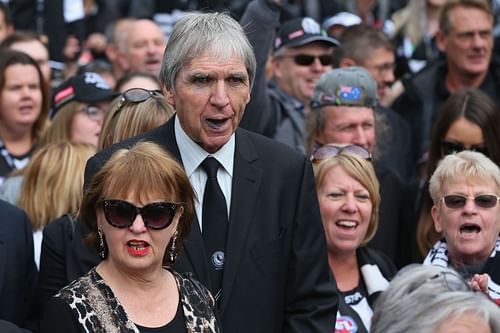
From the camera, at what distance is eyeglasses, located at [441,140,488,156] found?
6805 mm

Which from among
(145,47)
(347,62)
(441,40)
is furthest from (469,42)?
(145,47)

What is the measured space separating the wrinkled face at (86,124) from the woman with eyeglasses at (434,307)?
3930mm

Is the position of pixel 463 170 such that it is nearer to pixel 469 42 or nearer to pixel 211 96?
pixel 211 96

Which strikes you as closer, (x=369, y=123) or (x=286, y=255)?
(x=286, y=255)

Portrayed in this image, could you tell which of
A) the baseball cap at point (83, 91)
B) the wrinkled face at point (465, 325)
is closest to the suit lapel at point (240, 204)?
the wrinkled face at point (465, 325)

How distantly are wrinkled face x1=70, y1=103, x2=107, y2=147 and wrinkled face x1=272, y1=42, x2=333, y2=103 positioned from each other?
158 cm

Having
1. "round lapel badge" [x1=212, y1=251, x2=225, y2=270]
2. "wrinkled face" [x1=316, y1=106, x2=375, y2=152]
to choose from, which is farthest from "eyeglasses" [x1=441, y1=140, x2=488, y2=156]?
"round lapel badge" [x1=212, y1=251, x2=225, y2=270]

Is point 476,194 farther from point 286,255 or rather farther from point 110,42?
point 110,42

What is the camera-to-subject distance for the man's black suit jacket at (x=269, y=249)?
452 cm

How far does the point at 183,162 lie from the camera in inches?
184

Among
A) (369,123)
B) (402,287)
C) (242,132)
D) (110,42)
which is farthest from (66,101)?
(402,287)

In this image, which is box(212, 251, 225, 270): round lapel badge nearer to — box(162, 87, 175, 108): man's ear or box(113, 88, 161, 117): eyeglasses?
box(162, 87, 175, 108): man's ear

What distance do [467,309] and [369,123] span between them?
3.60 metres

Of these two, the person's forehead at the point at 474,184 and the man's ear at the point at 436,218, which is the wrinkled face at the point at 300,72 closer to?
the man's ear at the point at 436,218
